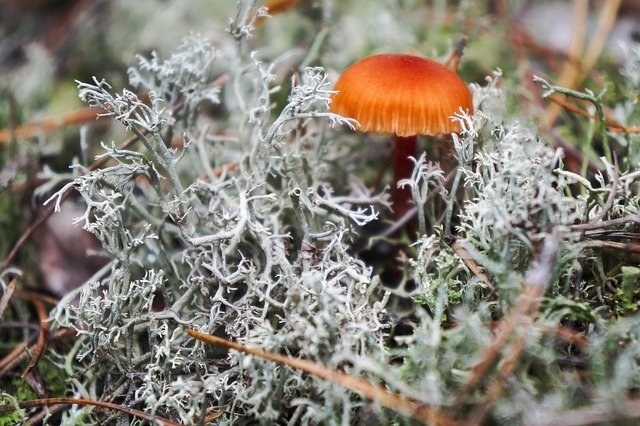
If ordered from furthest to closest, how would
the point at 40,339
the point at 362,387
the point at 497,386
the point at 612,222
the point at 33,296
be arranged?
the point at 33,296 < the point at 40,339 < the point at 612,222 < the point at 362,387 < the point at 497,386

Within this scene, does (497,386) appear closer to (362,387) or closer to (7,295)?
(362,387)

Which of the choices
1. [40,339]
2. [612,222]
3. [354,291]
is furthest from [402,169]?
[40,339]

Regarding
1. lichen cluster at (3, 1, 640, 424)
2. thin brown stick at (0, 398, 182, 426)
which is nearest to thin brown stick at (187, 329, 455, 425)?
lichen cluster at (3, 1, 640, 424)

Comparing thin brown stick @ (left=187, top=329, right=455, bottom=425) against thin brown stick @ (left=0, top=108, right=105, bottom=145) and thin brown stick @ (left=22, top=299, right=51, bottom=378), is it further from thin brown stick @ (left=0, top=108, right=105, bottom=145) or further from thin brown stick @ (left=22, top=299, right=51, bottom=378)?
thin brown stick @ (left=0, top=108, right=105, bottom=145)

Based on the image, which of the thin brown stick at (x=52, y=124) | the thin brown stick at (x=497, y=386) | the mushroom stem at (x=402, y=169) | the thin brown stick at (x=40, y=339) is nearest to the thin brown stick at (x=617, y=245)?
the thin brown stick at (x=497, y=386)

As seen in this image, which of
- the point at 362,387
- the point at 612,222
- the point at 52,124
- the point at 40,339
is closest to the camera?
the point at 362,387

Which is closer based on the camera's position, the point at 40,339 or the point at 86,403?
the point at 86,403

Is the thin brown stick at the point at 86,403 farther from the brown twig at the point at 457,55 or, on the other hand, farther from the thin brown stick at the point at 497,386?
the brown twig at the point at 457,55

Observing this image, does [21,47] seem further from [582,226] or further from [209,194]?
[582,226]
